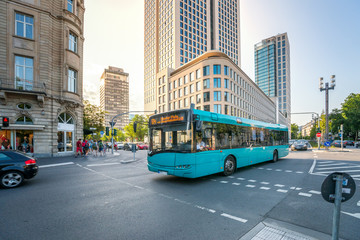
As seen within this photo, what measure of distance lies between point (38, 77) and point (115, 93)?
141872 mm

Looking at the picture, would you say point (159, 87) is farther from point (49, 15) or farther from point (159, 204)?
point (159, 204)

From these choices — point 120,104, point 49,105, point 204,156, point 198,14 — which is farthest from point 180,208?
point 120,104

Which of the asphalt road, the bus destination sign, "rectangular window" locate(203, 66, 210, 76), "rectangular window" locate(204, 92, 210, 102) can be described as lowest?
the asphalt road

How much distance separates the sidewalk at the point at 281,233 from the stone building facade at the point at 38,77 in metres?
19.6

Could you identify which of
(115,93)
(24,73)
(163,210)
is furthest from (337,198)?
(115,93)

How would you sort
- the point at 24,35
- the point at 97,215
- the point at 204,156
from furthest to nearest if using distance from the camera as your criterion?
the point at 24,35 → the point at 204,156 → the point at 97,215

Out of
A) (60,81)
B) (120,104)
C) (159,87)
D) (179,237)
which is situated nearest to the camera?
(179,237)

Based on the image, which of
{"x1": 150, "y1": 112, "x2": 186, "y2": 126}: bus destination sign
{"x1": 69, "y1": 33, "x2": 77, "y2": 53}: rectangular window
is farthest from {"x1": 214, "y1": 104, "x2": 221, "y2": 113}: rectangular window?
{"x1": 150, "y1": 112, "x2": 186, "y2": 126}: bus destination sign

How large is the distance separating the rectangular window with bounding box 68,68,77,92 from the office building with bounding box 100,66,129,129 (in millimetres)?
131673

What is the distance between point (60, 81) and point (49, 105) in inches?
115

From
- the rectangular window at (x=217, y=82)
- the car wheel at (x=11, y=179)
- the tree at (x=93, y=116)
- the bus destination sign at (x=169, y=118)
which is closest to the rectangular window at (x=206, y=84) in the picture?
the rectangular window at (x=217, y=82)

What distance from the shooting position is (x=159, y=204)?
469 centimetres

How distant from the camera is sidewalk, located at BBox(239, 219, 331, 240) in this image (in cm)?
307

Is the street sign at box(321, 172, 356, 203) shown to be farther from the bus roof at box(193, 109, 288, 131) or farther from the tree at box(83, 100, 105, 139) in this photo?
the tree at box(83, 100, 105, 139)
